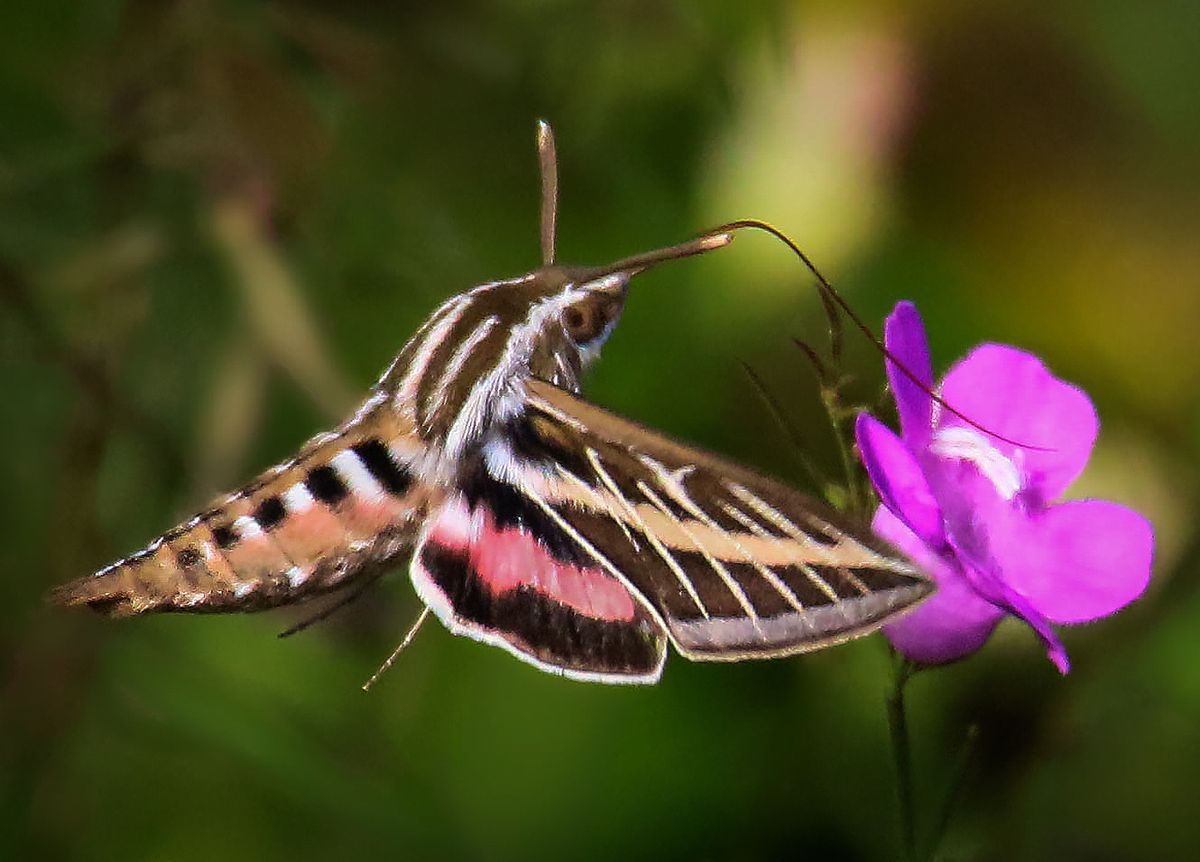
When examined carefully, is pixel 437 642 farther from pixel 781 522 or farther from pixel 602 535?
pixel 781 522

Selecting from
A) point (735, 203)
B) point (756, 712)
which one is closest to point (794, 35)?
point (735, 203)

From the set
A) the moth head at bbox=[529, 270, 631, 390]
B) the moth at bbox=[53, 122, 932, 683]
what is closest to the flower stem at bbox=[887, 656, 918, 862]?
the moth at bbox=[53, 122, 932, 683]

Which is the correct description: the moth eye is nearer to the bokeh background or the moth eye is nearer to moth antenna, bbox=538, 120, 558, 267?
moth antenna, bbox=538, 120, 558, 267

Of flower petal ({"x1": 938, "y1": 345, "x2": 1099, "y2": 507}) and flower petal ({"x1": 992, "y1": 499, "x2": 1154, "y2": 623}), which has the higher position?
flower petal ({"x1": 938, "y1": 345, "x2": 1099, "y2": 507})

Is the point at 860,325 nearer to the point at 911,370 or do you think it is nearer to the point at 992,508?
the point at 911,370

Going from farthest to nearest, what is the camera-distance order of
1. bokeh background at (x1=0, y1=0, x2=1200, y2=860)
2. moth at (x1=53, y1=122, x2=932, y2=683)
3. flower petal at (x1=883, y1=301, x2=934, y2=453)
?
bokeh background at (x1=0, y1=0, x2=1200, y2=860) < flower petal at (x1=883, y1=301, x2=934, y2=453) < moth at (x1=53, y1=122, x2=932, y2=683)

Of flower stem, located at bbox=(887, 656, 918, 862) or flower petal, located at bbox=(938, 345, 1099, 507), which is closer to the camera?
flower stem, located at bbox=(887, 656, 918, 862)

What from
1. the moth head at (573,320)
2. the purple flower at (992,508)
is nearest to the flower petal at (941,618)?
the purple flower at (992,508)
